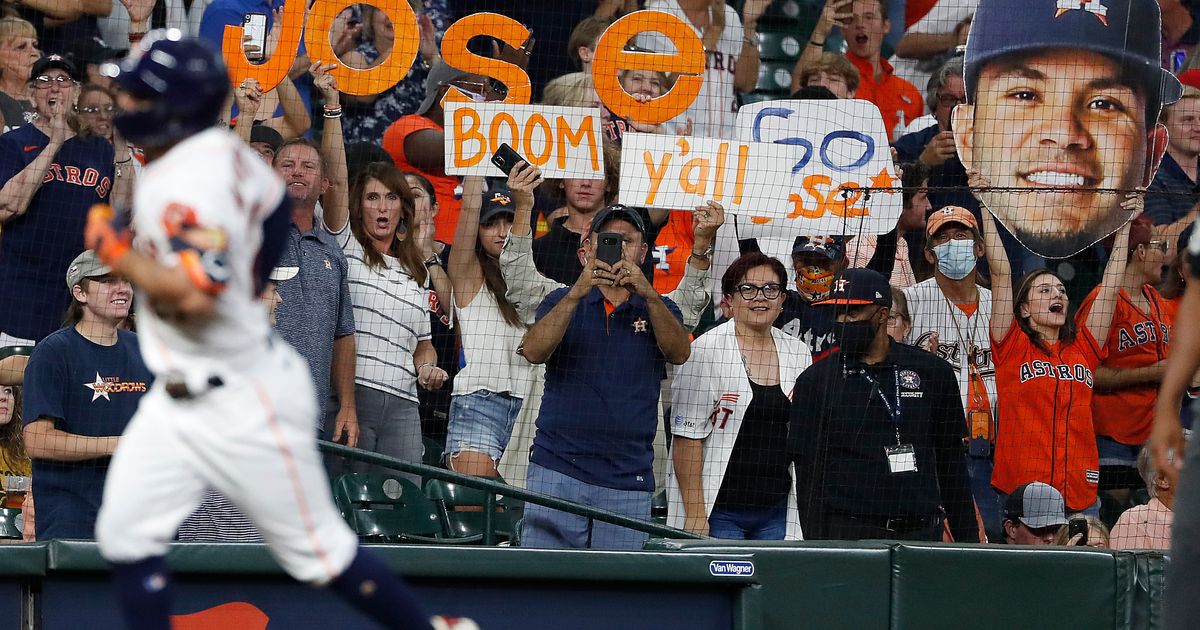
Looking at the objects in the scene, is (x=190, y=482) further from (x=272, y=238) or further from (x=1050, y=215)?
(x=1050, y=215)

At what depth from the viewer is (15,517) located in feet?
18.4

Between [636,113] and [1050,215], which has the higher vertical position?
[636,113]

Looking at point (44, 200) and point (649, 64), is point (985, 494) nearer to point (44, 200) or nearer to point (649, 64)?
point (649, 64)

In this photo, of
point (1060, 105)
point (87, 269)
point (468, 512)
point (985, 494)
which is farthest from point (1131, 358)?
point (87, 269)

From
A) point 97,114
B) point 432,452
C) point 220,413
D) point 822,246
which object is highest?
point 97,114

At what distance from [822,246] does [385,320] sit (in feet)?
7.26

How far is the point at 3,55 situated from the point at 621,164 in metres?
3.11

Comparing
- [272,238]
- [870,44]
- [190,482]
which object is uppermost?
[870,44]

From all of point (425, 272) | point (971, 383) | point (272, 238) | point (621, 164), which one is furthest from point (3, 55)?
point (971, 383)

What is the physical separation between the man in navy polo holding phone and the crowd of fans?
13 mm

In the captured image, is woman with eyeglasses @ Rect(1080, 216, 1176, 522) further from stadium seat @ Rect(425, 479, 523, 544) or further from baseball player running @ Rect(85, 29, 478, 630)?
baseball player running @ Rect(85, 29, 478, 630)

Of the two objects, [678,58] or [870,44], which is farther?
[870,44]

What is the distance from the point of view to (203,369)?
9.78ft

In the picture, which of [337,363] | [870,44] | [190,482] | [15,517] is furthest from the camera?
[870,44]
